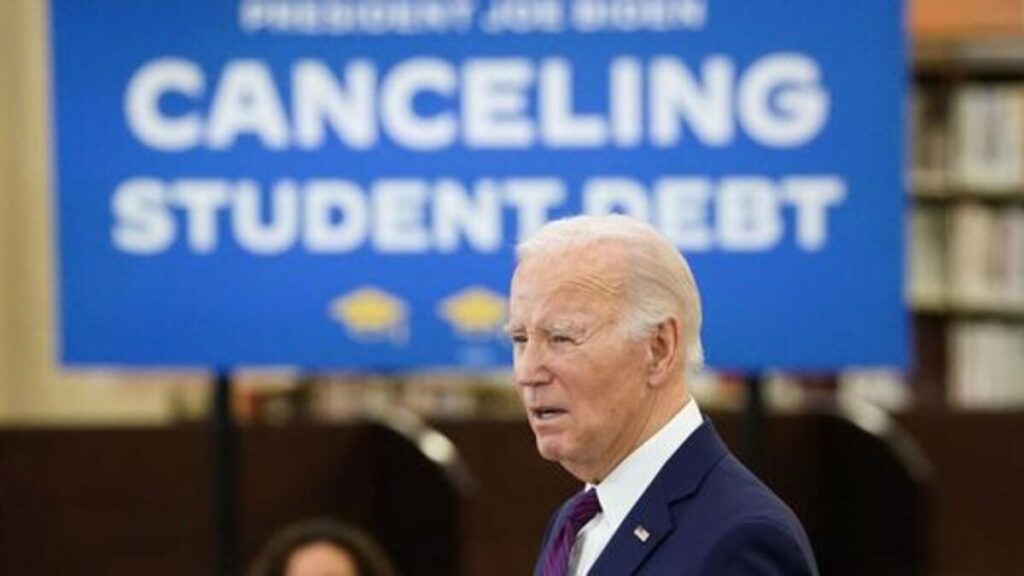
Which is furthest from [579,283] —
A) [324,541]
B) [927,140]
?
[927,140]

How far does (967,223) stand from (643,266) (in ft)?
21.5

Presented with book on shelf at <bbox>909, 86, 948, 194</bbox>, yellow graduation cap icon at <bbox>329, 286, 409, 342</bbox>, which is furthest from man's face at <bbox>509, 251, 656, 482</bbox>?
book on shelf at <bbox>909, 86, 948, 194</bbox>

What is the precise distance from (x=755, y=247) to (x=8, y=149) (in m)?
3.52

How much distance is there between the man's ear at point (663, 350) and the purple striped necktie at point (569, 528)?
0.13m

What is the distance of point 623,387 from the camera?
2.19 meters

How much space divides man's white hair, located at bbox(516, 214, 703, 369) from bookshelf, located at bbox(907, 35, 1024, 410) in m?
6.26

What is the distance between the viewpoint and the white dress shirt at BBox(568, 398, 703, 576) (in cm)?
221

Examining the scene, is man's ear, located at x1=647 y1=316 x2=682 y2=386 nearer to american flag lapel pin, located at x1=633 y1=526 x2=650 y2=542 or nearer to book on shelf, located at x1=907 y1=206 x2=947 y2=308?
american flag lapel pin, located at x1=633 y1=526 x2=650 y2=542

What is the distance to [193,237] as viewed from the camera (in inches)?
189

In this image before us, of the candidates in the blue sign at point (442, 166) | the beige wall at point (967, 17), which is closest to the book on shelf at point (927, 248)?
the beige wall at point (967, 17)

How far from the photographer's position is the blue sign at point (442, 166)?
470cm

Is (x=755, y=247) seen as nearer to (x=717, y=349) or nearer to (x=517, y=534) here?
(x=717, y=349)

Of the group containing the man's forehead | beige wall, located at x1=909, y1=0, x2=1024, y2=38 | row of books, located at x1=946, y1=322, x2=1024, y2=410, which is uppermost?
beige wall, located at x1=909, y1=0, x2=1024, y2=38

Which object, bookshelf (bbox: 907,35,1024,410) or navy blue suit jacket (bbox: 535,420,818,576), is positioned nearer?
navy blue suit jacket (bbox: 535,420,818,576)
